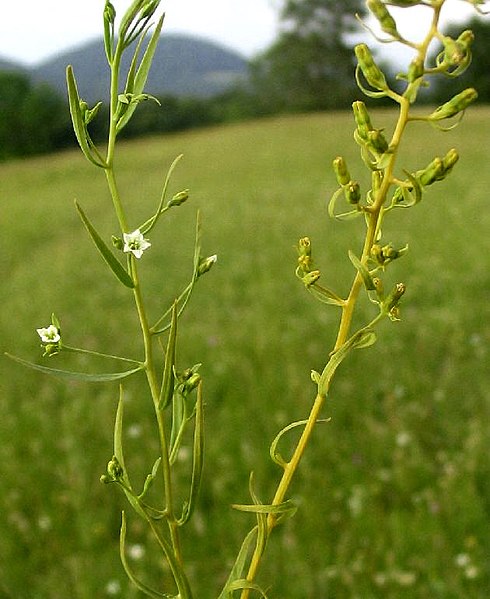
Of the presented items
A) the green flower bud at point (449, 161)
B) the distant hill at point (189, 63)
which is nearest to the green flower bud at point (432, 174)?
the green flower bud at point (449, 161)

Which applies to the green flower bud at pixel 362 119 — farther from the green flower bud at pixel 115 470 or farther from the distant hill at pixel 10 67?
the distant hill at pixel 10 67

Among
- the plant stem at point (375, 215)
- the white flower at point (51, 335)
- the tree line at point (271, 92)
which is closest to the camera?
the plant stem at point (375, 215)

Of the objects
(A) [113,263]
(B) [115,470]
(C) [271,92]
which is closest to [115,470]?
(B) [115,470]

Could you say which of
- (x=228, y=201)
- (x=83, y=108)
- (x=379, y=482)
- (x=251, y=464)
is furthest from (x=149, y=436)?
(x=228, y=201)

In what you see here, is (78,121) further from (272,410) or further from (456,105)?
(272,410)

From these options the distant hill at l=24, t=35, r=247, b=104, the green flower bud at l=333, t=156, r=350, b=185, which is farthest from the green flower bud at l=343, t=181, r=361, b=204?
the distant hill at l=24, t=35, r=247, b=104
